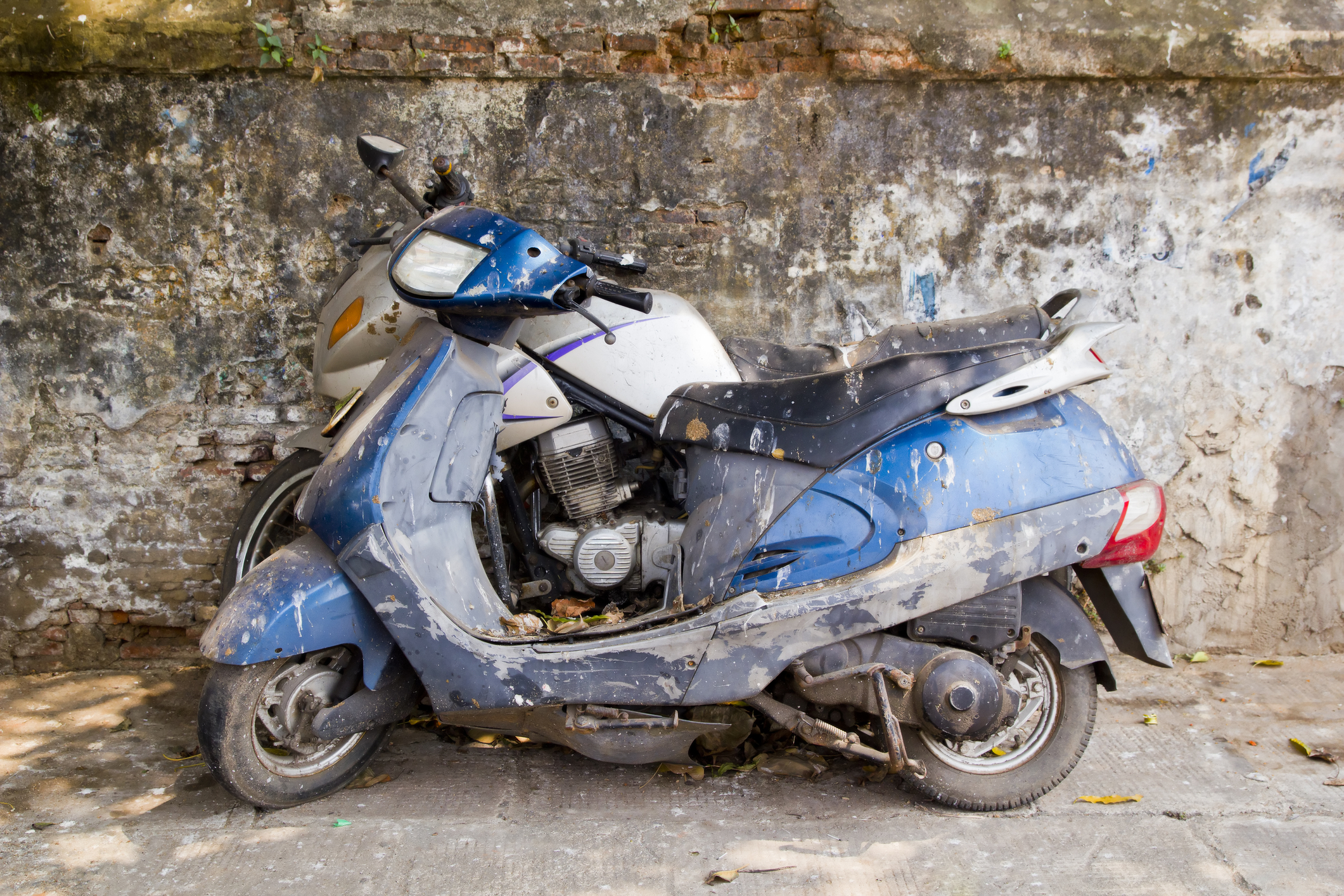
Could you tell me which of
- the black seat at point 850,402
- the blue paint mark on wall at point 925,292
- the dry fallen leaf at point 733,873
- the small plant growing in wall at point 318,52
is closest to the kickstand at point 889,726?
the dry fallen leaf at point 733,873

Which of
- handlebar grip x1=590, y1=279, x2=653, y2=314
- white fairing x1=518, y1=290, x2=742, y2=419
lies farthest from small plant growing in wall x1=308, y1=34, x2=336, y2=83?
handlebar grip x1=590, y1=279, x2=653, y2=314

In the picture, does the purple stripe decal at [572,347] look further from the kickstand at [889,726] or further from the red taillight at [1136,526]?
the red taillight at [1136,526]

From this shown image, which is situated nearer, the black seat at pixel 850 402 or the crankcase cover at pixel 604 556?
the black seat at pixel 850 402

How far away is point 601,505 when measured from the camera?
2.81 m

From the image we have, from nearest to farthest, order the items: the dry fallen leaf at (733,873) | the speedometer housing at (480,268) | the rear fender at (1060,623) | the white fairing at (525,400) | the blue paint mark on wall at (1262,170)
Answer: the dry fallen leaf at (733,873), the speedometer housing at (480,268), the rear fender at (1060,623), the white fairing at (525,400), the blue paint mark on wall at (1262,170)

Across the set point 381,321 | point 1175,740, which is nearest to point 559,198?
point 381,321

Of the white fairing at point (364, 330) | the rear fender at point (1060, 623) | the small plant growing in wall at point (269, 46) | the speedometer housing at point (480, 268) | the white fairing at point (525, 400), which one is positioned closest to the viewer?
the speedometer housing at point (480, 268)

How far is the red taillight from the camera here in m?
2.36

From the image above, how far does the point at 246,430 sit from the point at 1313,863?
3506 mm

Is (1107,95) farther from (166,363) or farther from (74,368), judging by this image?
(74,368)

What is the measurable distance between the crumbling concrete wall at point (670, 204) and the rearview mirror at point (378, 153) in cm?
76

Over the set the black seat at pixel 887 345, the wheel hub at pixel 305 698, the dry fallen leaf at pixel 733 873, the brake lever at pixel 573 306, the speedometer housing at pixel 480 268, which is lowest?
the dry fallen leaf at pixel 733 873

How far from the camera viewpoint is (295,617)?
7.61ft

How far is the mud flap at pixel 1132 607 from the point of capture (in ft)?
8.14
